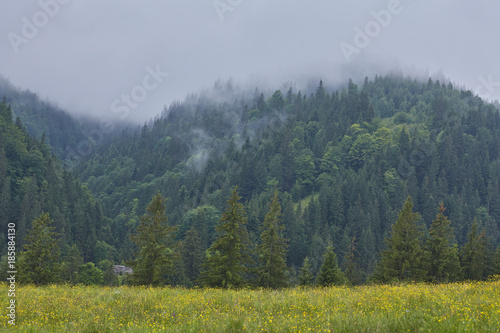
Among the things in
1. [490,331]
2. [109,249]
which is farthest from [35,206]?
[490,331]

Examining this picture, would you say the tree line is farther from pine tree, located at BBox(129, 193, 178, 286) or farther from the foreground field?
the foreground field

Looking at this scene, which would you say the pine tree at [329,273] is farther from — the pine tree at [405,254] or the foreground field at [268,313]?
the foreground field at [268,313]

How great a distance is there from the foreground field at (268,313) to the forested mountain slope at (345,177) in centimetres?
8189

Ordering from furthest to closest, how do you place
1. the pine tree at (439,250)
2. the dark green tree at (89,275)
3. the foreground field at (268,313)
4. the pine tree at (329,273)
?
the dark green tree at (89,275)
the pine tree at (439,250)
the pine tree at (329,273)
the foreground field at (268,313)

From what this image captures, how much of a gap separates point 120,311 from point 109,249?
104 m

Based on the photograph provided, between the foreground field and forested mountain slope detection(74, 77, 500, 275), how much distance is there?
3224 inches

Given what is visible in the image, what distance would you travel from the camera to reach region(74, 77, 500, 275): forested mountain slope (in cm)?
10744

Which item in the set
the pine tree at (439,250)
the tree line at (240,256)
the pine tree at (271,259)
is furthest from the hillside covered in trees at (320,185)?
the pine tree at (439,250)

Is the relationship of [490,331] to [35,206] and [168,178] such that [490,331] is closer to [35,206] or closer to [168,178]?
[35,206]

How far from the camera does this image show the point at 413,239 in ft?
120

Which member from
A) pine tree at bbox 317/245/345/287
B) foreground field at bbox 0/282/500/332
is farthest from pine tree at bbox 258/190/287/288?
foreground field at bbox 0/282/500/332

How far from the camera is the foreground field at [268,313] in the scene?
714 cm

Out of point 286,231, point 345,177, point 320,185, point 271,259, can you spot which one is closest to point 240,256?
point 271,259

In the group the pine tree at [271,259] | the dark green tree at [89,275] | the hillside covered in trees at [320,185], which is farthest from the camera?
the hillside covered in trees at [320,185]
